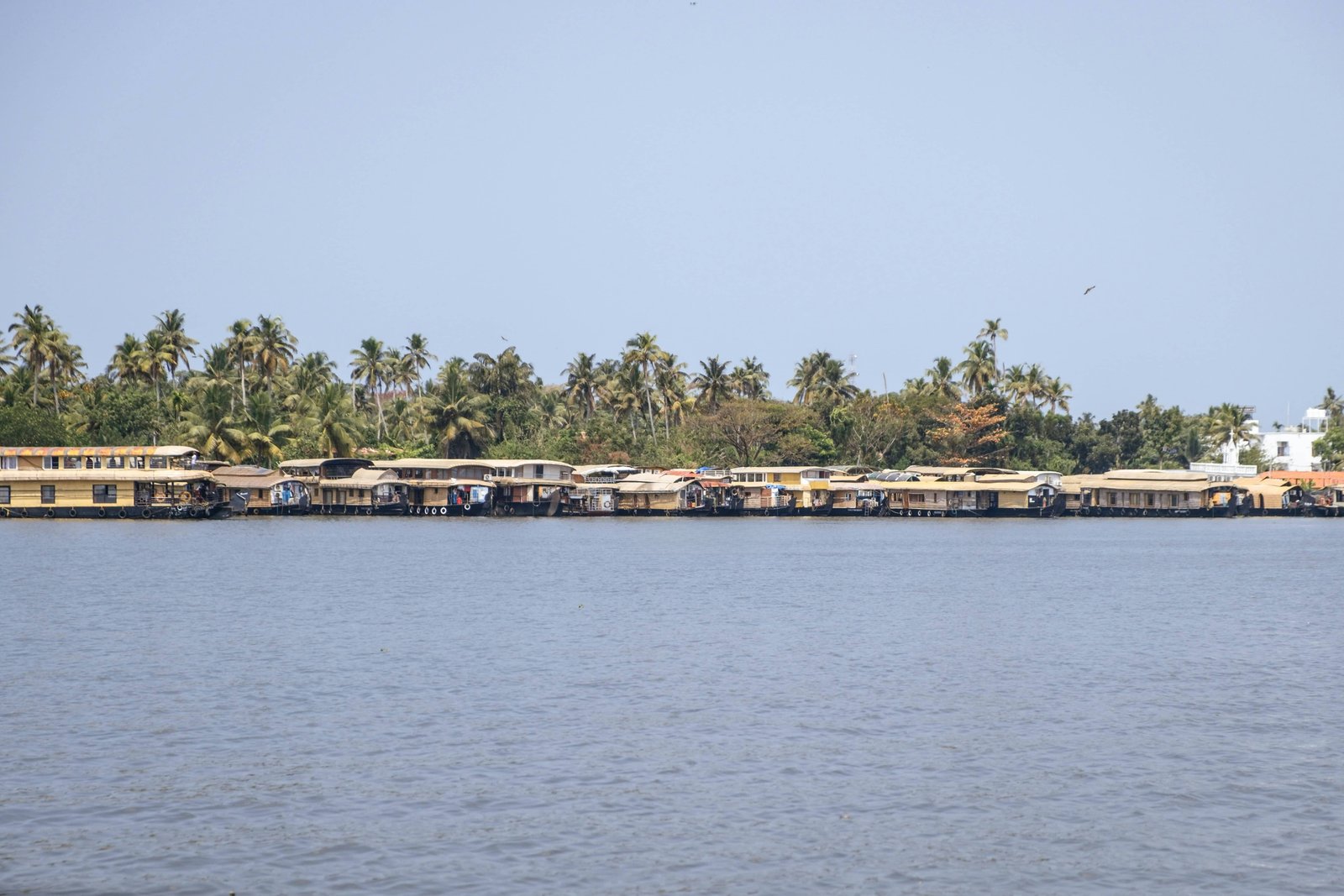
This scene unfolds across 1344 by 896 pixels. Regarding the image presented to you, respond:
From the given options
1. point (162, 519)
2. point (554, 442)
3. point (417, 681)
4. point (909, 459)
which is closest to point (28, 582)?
point (417, 681)

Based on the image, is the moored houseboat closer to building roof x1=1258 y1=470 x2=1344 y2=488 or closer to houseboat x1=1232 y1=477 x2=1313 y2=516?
houseboat x1=1232 y1=477 x2=1313 y2=516

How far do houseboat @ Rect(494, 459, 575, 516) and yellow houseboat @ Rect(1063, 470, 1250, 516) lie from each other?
43.2 m

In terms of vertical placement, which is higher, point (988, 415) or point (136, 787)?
point (988, 415)

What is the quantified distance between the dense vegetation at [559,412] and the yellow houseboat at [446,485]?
22.8ft

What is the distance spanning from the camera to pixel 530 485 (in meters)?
116

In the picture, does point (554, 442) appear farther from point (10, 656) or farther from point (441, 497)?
point (10, 656)

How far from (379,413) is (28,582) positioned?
81.2 metres

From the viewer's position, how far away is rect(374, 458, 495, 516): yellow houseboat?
375 feet

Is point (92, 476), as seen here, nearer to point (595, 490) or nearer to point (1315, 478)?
point (595, 490)

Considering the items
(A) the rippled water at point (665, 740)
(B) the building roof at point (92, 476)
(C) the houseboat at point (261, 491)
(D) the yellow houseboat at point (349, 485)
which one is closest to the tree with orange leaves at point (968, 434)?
(D) the yellow houseboat at point (349, 485)

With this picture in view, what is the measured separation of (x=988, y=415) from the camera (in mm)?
127688

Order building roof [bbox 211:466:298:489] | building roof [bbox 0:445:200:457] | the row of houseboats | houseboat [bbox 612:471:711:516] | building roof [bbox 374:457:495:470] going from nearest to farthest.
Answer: building roof [bbox 0:445:200:457] < building roof [bbox 211:466:298:489] < the row of houseboats < building roof [bbox 374:457:495:470] < houseboat [bbox 612:471:711:516]

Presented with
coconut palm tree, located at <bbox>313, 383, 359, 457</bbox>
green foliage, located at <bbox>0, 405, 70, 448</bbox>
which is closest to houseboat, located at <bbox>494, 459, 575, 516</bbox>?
coconut palm tree, located at <bbox>313, 383, 359, 457</bbox>

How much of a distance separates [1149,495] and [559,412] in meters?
58.0
